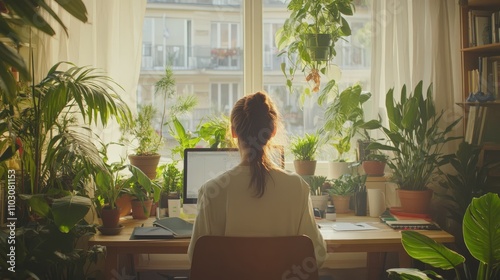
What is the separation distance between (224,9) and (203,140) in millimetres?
908

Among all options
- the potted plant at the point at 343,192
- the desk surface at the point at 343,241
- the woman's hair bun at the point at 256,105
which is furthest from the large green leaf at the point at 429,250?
the potted plant at the point at 343,192

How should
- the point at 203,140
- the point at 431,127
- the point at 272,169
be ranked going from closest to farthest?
1. the point at 272,169
2. the point at 431,127
3. the point at 203,140

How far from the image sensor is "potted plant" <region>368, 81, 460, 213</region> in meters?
3.20

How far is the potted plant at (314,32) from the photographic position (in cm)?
338

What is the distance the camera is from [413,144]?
3.25 metres

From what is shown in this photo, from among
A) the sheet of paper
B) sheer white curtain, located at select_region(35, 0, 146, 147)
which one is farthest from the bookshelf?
sheer white curtain, located at select_region(35, 0, 146, 147)

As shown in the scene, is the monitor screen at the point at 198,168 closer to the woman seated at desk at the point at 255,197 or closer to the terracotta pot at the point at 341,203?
the terracotta pot at the point at 341,203

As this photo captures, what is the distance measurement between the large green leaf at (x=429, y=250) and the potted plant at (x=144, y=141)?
1.61 metres

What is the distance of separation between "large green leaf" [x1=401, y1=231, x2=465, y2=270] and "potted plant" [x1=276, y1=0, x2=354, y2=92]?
4.72 ft

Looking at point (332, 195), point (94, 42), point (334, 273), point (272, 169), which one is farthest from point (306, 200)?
point (94, 42)

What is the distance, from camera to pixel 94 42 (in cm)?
335

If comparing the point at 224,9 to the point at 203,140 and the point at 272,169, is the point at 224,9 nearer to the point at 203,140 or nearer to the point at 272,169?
the point at 203,140

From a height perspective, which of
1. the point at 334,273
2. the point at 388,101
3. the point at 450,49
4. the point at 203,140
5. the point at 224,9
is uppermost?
the point at 224,9

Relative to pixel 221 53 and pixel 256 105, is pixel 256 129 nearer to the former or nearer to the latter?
pixel 256 105
